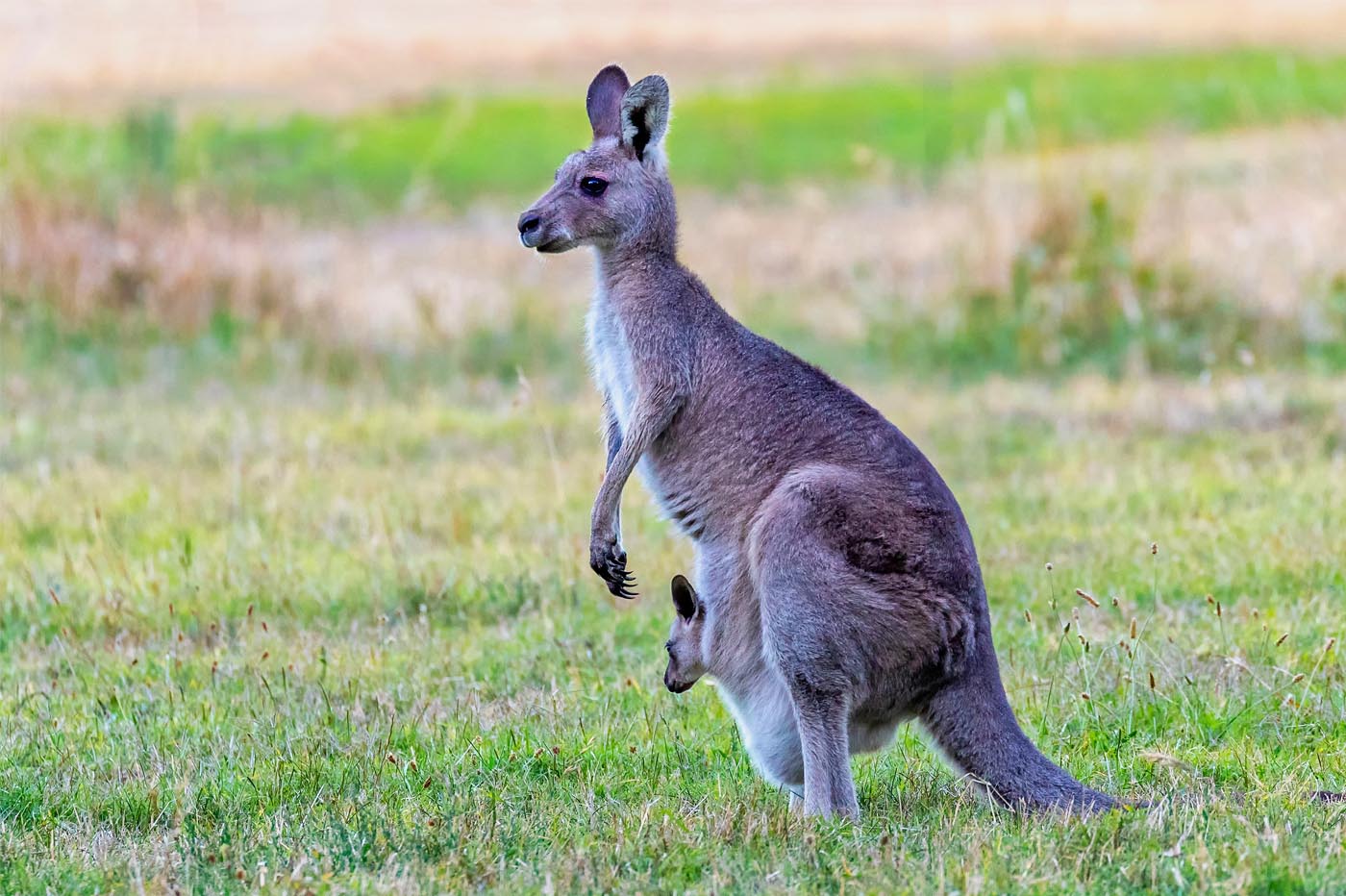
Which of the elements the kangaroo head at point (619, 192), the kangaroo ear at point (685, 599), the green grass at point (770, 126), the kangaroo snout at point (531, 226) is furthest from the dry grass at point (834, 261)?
the kangaroo ear at point (685, 599)

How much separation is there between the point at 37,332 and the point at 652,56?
19769 millimetres

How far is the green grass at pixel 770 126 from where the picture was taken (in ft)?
Answer: 63.7

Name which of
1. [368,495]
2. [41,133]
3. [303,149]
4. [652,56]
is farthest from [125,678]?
[652,56]

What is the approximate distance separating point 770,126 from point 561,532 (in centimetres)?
1934

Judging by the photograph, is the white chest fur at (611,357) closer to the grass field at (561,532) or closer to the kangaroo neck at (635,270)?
the kangaroo neck at (635,270)

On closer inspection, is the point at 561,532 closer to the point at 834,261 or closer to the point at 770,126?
the point at 834,261

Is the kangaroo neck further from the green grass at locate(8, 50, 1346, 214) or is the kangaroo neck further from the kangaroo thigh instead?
the green grass at locate(8, 50, 1346, 214)

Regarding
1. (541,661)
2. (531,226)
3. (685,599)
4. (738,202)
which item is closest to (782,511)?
(685,599)

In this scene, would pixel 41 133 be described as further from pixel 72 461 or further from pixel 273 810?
pixel 273 810

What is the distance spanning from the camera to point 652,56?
1180 inches

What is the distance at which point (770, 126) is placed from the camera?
1026 inches

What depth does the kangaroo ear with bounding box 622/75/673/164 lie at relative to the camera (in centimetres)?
503

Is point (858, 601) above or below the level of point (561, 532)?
above

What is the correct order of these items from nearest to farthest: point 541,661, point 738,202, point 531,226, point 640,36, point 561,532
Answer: point 531,226
point 541,661
point 561,532
point 738,202
point 640,36
